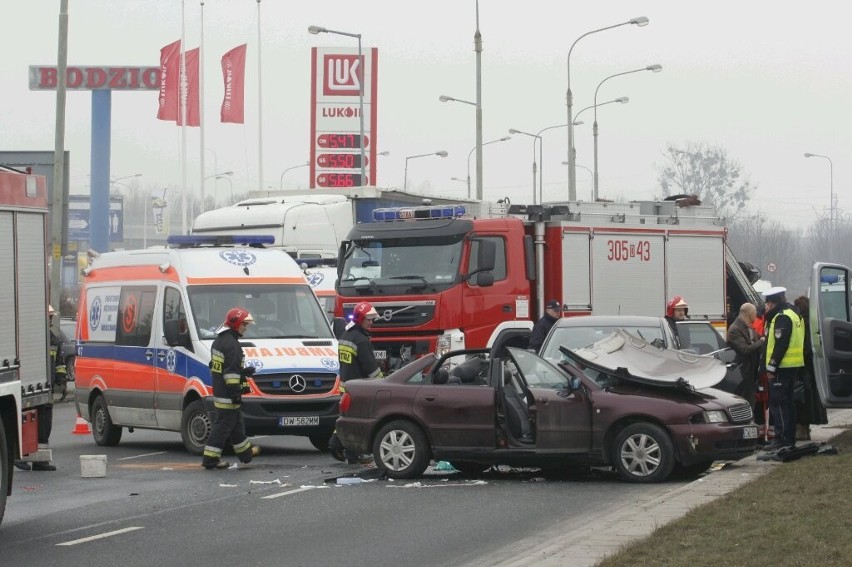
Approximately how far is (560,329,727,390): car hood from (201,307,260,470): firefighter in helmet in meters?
3.68

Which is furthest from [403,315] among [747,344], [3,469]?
[3,469]

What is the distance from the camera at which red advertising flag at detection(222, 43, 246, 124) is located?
2304 inches

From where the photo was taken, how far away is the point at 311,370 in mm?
18016

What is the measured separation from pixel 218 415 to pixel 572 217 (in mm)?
9123

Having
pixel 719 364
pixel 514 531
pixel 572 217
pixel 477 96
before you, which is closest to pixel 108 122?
pixel 477 96

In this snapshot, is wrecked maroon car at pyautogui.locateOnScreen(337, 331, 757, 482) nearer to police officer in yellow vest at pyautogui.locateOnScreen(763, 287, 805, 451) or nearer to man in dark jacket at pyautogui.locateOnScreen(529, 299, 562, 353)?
police officer in yellow vest at pyautogui.locateOnScreen(763, 287, 805, 451)

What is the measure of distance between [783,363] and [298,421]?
5509 mm

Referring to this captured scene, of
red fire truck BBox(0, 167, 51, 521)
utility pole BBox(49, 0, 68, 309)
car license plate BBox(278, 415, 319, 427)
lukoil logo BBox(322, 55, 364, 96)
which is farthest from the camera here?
lukoil logo BBox(322, 55, 364, 96)

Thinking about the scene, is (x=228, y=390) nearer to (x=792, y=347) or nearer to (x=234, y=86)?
(x=792, y=347)

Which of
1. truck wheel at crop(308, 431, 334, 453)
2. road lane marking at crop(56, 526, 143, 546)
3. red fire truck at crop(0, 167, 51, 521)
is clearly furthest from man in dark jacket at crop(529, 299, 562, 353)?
red fire truck at crop(0, 167, 51, 521)

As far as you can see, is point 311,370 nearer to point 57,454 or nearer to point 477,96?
point 57,454

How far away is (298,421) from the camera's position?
1777 cm

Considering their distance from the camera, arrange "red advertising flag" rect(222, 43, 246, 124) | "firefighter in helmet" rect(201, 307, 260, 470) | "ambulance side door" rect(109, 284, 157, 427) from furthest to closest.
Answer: "red advertising flag" rect(222, 43, 246, 124) → "ambulance side door" rect(109, 284, 157, 427) → "firefighter in helmet" rect(201, 307, 260, 470)

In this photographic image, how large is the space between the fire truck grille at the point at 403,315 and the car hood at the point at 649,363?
5.84 metres
